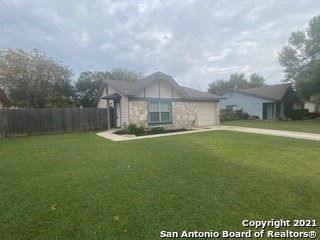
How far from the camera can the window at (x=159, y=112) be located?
42.6 ft

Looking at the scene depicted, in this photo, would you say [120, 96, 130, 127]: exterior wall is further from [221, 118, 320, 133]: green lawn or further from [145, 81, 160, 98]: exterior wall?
[221, 118, 320, 133]: green lawn

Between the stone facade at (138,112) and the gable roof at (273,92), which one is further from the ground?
the gable roof at (273,92)

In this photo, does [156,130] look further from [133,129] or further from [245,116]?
[245,116]

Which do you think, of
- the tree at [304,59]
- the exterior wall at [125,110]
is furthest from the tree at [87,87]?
the tree at [304,59]

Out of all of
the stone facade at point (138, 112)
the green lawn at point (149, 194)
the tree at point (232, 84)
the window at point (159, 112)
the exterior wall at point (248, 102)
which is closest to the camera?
the green lawn at point (149, 194)

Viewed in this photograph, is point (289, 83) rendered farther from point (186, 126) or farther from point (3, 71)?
point (3, 71)

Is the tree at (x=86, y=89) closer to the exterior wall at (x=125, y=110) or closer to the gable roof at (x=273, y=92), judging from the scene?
the exterior wall at (x=125, y=110)

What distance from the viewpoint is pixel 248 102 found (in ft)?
80.8

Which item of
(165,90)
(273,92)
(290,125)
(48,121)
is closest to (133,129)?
(165,90)

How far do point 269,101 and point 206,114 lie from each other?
11.2 metres

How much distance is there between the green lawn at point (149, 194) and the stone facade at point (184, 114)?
8.69 metres

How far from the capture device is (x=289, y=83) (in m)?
23.9

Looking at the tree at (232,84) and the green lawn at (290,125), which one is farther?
the tree at (232,84)

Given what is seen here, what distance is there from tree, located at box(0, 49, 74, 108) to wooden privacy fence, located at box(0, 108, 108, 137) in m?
10.5
